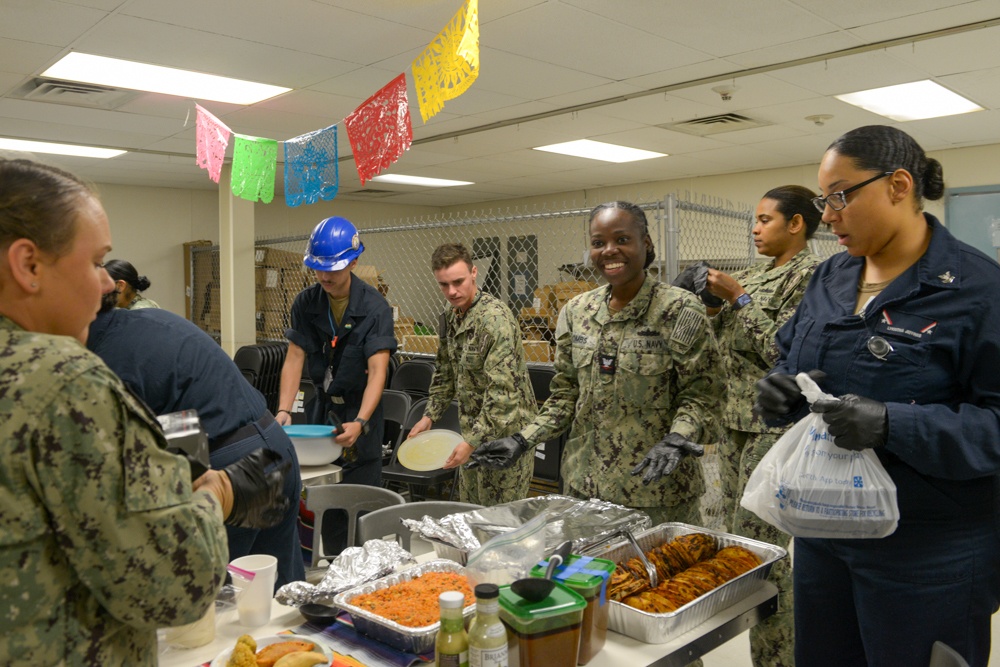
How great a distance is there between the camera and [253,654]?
1.31 meters

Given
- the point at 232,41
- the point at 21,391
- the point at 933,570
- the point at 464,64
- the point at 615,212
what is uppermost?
the point at 232,41

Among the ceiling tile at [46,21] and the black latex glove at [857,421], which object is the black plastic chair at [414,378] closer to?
the ceiling tile at [46,21]

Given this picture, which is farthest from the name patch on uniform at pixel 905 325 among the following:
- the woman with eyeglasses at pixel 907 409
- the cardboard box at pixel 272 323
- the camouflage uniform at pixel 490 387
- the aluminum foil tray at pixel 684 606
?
the cardboard box at pixel 272 323

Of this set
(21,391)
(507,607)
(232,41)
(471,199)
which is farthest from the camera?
(471,199)

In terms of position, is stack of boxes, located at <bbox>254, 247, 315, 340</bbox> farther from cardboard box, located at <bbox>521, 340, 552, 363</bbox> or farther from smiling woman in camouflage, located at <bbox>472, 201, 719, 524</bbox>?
smiling woman in camouflage, located at <bbox>472, 201, 719, 524</bbox>

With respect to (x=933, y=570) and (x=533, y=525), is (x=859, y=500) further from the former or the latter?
(x=533, y=525)

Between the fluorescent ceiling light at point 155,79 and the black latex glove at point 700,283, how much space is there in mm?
3193

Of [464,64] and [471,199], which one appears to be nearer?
[464,64]

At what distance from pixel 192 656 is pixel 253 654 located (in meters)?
0.19

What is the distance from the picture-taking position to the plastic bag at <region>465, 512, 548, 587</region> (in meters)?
1.45

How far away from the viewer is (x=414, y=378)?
4926 millimetres

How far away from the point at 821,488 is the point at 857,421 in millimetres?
165

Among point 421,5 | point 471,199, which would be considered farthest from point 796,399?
point 471,199

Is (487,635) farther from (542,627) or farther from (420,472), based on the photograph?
(420,472)
